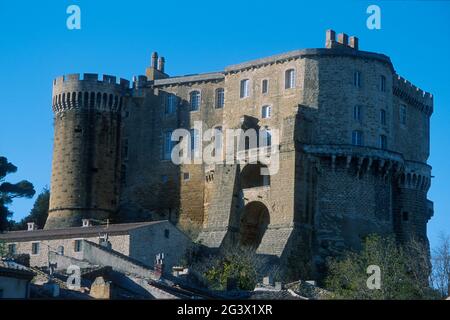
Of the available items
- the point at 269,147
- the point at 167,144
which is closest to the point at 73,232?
the point at 269,147

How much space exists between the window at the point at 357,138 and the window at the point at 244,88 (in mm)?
6912

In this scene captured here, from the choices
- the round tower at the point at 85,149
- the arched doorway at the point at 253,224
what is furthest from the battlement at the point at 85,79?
the arched doorway at the point at 253,224

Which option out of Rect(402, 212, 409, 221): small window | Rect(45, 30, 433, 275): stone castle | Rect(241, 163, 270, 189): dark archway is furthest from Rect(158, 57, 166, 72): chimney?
Rect(402, 212, 409, 221): small window

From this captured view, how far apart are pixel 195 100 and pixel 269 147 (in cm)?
932

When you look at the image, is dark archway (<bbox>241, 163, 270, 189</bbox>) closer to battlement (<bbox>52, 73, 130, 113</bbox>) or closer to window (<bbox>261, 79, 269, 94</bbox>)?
window (<bbox>261, 79, 269, 94</bbox>)

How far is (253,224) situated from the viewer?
60094 millimetres

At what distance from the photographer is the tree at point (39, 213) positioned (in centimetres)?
6988

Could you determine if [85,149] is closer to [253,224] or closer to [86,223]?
[86,223]

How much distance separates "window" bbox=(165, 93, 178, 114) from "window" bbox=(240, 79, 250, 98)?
567 centimetres

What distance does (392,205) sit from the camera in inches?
2403

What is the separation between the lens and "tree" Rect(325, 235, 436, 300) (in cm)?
4412

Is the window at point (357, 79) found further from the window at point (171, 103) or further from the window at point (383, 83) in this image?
the window at point (171, 103)

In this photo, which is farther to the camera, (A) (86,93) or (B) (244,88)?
(A) (86,93)
